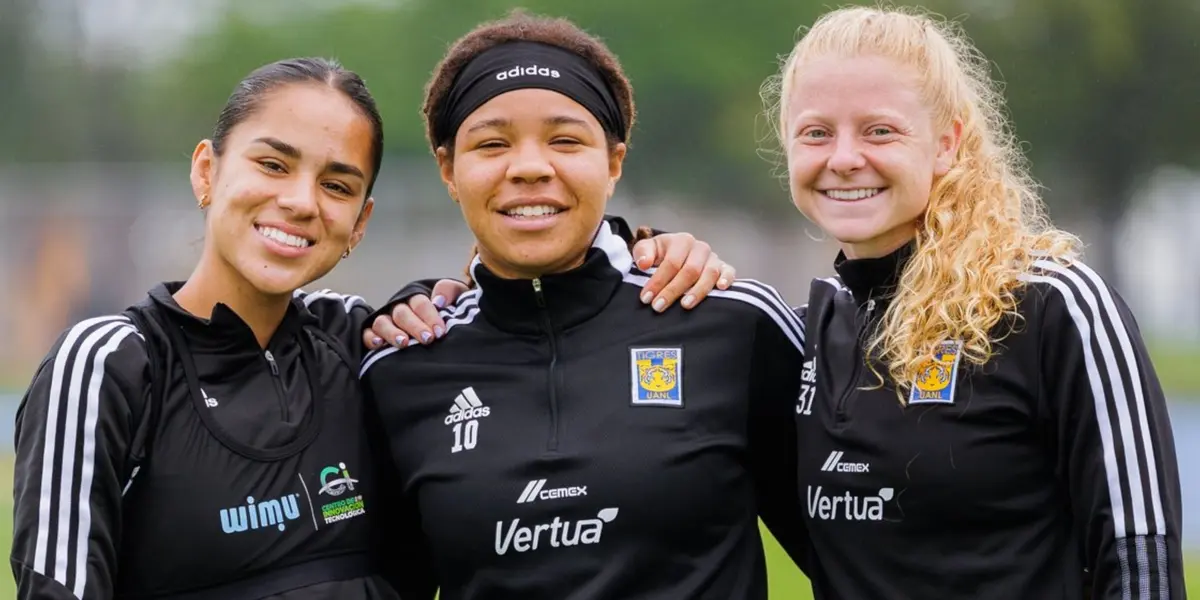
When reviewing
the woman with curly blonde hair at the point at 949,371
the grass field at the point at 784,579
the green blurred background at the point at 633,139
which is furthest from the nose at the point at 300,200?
the green blurred background at the point at 633,139

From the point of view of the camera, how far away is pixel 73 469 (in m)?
2.63

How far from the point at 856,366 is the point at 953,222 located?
344 mm

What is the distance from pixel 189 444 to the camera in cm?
283

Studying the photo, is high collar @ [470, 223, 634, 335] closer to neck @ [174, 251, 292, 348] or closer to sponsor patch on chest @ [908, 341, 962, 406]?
neck @ [174, 251, 292, 348]

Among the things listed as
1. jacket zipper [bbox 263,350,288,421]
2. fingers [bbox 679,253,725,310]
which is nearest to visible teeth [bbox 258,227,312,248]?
jacket zipper [bbox 263,350,288,421]

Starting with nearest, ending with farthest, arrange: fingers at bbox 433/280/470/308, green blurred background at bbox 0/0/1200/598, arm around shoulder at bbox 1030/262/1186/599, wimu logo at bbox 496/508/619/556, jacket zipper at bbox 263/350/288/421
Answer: arm around shoulder at bbox 1030/262/1186/599 → wimu logo at bbox 496/508/619/556 → jacket zipper at bbox 263/350/288/421 → fingers at bbox 433/280/470/308 → green blurred background at bbox 0/0/1200/598

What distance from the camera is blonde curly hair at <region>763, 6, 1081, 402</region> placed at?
9.07 feet

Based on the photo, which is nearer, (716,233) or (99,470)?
(99,470)

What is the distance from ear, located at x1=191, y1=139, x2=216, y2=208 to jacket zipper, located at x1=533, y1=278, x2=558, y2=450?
28.8 inches

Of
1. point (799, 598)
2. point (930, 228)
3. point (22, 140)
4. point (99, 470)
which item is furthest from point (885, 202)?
point (22, 140)

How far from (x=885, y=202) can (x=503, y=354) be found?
86cm

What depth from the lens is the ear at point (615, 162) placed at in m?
3.22

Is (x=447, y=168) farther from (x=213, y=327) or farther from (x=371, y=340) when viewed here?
(x=213, y=327)

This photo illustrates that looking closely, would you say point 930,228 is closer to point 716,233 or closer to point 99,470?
point 99,470
